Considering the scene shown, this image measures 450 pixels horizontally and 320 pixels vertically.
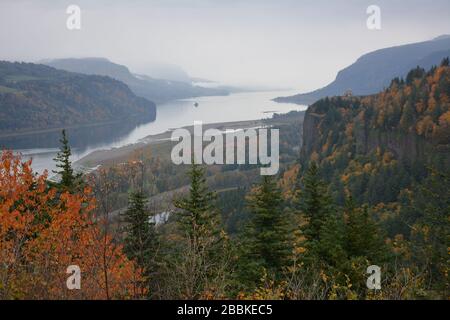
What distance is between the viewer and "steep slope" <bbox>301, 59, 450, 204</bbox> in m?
74.6

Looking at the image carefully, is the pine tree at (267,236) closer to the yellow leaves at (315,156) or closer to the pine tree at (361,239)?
the pine tree at (361,239)

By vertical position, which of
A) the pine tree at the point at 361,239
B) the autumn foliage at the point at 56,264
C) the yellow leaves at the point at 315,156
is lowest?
the yellow leaves at the point at 315,156

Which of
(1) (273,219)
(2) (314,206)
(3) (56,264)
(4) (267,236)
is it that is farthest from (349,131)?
(3) (56,264)

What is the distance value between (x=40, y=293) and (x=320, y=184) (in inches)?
618

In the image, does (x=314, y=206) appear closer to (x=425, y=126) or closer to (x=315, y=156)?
Answer: (x=425, y=126)

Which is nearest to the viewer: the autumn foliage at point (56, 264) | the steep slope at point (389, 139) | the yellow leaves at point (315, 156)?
the autumn foliage at point (56, 264)

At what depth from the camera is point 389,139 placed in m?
88.6

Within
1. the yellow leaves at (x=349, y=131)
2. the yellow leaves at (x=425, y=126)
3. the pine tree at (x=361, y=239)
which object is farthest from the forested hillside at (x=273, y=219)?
the yellow leaves at (x=349, y=131)

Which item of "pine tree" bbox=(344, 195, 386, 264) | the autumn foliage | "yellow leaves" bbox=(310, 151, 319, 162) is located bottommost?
"yellow leaves" bbox=(310, 151, 319, 162)

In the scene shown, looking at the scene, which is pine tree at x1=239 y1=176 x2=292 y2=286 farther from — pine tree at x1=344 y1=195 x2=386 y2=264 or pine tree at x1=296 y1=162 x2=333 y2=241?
pine tree at x1=344 y1=195 x2=386 y2=264

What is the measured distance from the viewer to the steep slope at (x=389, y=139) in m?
74.6

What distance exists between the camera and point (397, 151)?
85.9 metres

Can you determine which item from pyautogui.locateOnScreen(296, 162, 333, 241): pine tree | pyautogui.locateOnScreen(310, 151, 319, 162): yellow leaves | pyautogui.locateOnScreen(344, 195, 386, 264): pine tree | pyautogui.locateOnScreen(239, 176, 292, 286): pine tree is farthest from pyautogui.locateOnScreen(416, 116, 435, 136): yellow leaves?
pyautogui.locateOnScreen(239, 176, 292, 286): pine tree

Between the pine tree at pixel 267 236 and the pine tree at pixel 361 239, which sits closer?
the pine tree at pixel 267 236
